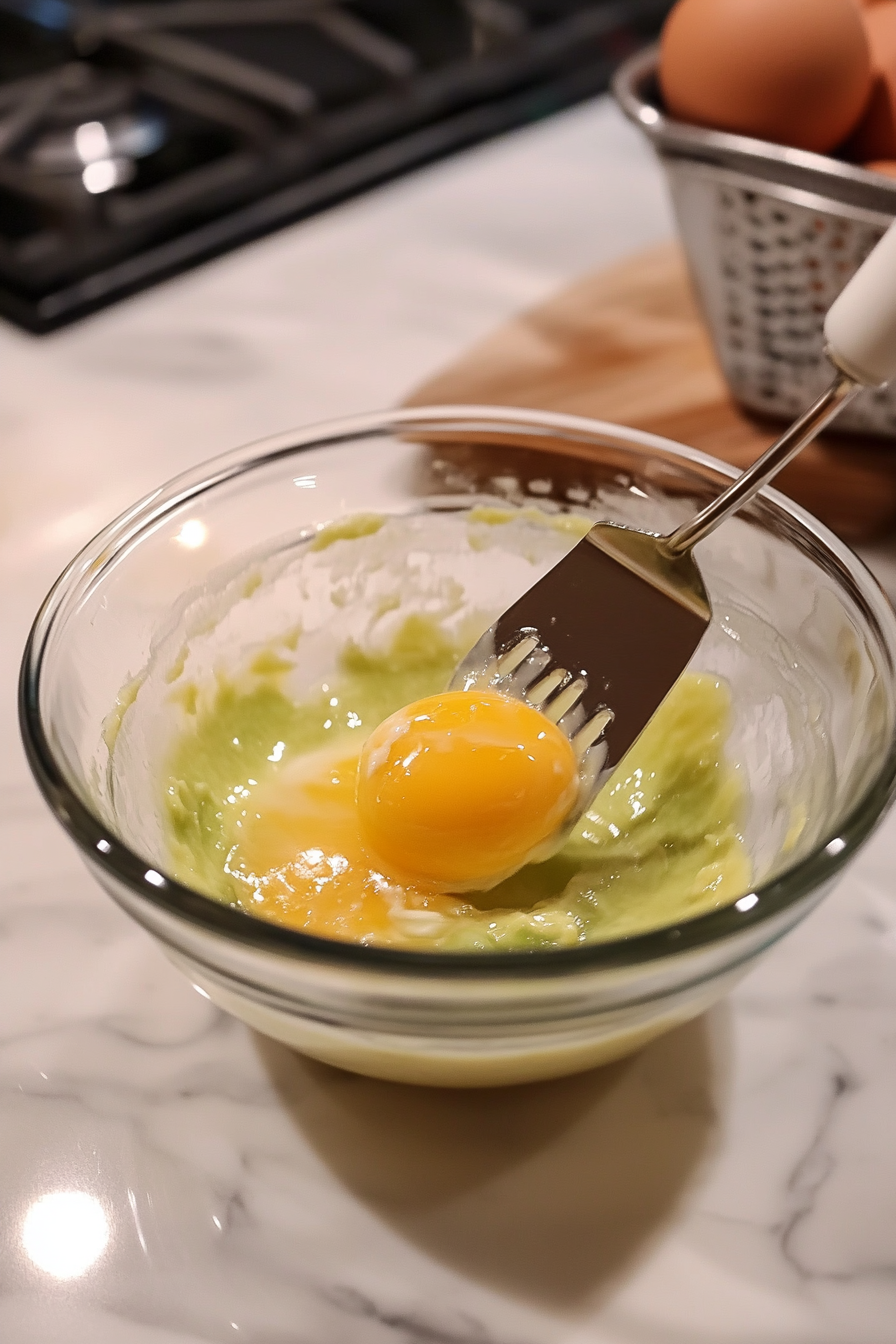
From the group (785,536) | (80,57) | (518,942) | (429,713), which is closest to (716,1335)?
(518,942)

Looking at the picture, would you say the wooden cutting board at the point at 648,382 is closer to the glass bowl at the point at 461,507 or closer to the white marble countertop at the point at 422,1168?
the glass bowl at the point at 461,507

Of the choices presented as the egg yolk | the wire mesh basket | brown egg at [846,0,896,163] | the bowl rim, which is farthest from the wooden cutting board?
the egg yolk

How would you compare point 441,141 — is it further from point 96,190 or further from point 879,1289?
point 879,1289

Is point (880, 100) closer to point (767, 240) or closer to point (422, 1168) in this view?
point (767, 240)

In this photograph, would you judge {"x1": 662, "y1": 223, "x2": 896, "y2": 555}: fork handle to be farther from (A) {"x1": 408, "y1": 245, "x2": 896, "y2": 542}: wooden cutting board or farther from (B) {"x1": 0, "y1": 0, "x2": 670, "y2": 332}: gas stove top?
(B) {"x1": 0, "y1": 0, "x2": 670, "y2": 332}: gas stove top

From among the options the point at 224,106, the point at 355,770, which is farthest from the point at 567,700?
the point at 224,106

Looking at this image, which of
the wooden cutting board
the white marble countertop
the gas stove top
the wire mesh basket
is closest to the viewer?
the white marble countertop

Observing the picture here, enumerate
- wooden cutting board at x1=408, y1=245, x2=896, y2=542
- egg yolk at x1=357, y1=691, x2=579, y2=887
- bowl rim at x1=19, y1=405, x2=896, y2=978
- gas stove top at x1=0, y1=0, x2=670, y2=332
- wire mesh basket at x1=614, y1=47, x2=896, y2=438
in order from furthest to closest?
gas stove top at x1=0, y1=0, x2=670, y2=332 → wooden cutting board at x1=408, y1=245, x2=896, y2=542 → wire mesh basket at x1=614, y1=47, x2=896, y2=438 → egg yolk at x1=357, y1=691, x2=579, y2=887 → bowl rim at x1=19, y1=405, x2=896, y2=978
